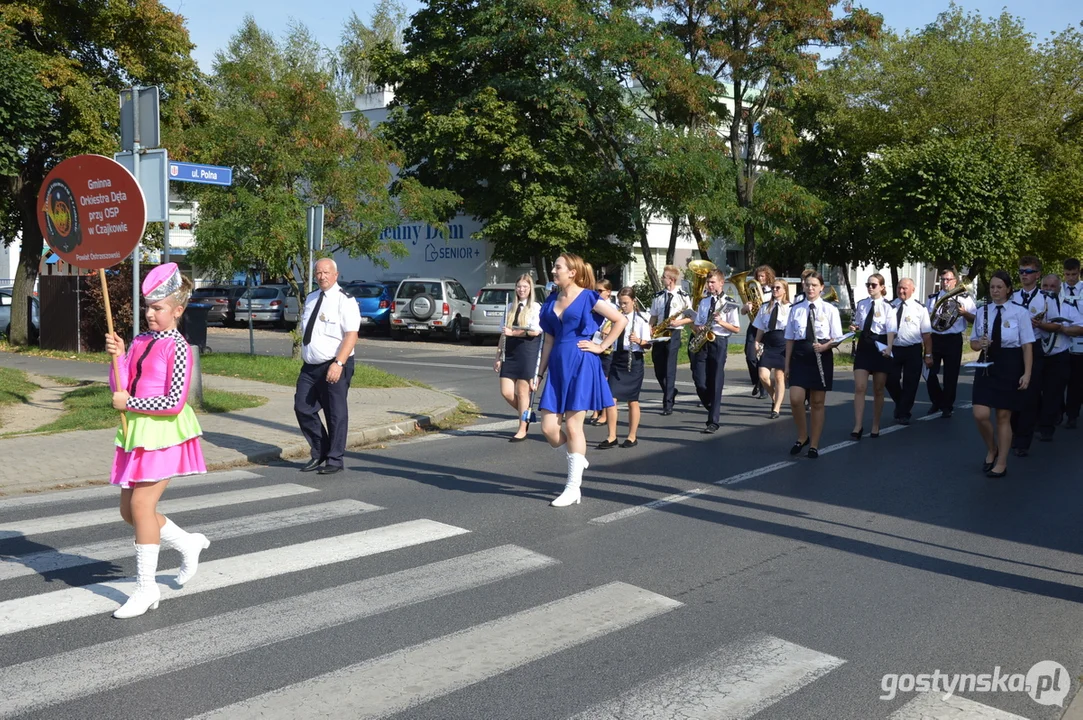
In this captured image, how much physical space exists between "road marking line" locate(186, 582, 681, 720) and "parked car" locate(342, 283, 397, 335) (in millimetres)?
26379

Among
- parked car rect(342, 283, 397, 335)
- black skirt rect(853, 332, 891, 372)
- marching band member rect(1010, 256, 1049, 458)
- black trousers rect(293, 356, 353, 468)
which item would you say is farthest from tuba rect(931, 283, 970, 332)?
parked car rect(342, 283, 397, 335)

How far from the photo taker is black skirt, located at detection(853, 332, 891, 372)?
11.5m

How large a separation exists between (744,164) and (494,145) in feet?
25.5

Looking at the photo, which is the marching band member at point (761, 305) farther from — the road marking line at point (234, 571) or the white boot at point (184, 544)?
the white boot at point (184, 544)

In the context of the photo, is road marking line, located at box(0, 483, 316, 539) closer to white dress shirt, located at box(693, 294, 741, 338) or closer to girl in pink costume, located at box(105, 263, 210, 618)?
girl in pink costume, located at box(105, 263, 210, 618)

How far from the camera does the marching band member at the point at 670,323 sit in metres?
12.4

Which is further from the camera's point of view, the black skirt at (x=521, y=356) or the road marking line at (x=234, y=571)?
the black skirt at (x=521, y=356)

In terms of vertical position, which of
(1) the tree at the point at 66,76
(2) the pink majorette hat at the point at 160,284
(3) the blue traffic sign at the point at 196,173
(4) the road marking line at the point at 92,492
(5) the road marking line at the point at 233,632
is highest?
(1) the tree at the point at 66,76

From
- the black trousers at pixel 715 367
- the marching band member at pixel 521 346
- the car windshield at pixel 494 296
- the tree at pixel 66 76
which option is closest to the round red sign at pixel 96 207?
the marching band member at pixel 521 346

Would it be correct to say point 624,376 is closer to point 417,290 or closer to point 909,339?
point 909,339

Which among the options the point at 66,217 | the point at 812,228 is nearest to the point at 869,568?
the point at 66,217

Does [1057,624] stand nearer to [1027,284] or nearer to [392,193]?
[1027,284]

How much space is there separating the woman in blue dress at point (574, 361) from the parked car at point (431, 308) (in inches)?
859

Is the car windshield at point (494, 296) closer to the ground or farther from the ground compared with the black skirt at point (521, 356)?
farther from the ground
